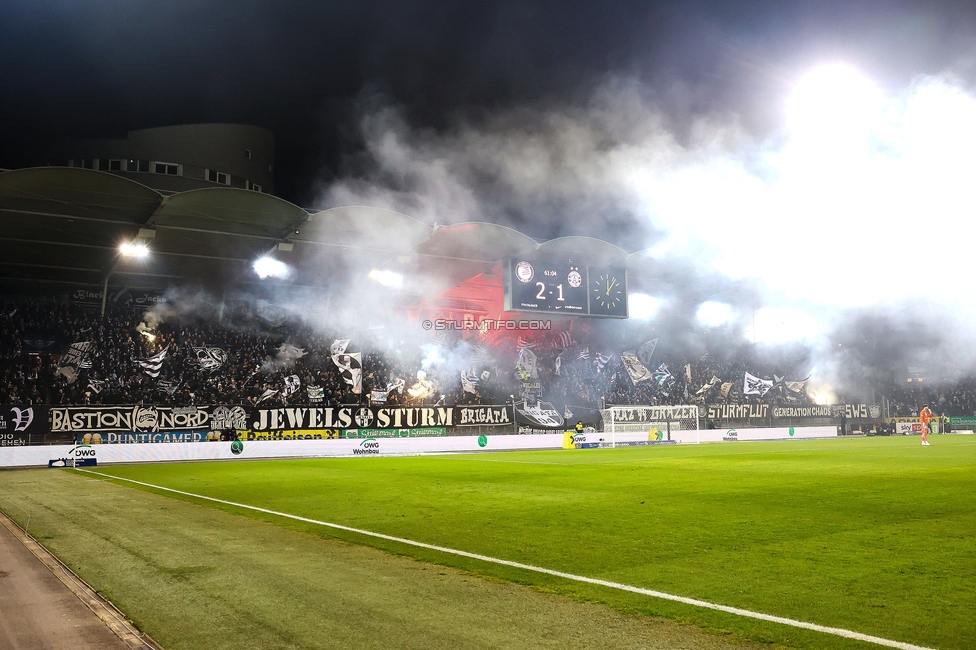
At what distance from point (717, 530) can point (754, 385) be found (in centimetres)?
3931

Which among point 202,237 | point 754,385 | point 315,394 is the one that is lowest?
point 754,385

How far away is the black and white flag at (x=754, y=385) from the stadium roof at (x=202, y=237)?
15083 millimetres

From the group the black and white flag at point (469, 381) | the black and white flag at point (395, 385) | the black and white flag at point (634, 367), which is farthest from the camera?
the black and white flag at point (634, 367)

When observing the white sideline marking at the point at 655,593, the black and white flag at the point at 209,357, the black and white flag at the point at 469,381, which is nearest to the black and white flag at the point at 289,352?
the black and white flag at the point at 209,357

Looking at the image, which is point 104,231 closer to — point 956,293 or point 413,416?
point 413,416

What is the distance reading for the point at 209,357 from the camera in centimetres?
3288

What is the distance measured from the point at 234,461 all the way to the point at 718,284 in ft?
90.1

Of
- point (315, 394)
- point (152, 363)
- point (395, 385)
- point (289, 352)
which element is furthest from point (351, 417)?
point (152, 363)

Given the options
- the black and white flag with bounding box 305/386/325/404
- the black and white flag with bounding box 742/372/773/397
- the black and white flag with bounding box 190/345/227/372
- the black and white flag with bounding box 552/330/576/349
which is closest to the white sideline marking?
the black and white flag with bounding box 305/386/325/404

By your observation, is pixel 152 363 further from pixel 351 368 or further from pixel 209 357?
pixel 351 368

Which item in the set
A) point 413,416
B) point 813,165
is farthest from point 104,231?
point 813,165

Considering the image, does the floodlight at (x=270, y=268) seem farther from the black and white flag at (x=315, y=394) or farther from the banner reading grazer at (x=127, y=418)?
the banner reading grazer at (x=127, y=418)

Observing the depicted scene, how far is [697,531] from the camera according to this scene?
8.20m

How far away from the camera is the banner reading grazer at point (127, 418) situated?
26.1m
